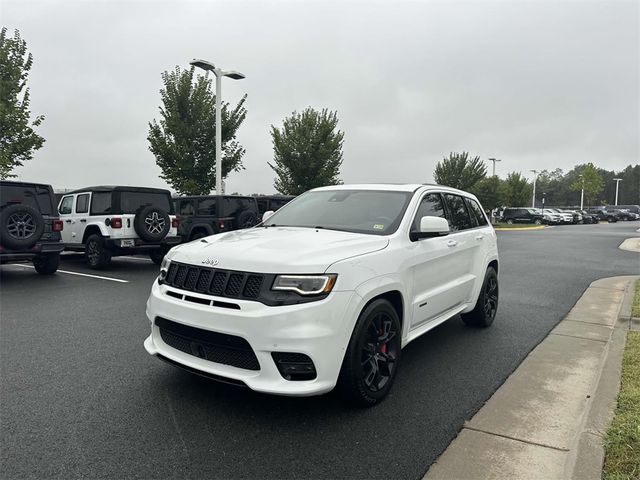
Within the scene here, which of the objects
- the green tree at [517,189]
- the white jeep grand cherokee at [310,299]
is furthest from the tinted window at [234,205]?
the green tree at [517,189]

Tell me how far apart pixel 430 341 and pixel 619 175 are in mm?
145871

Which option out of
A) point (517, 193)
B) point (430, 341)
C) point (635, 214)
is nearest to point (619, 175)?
point (635, 214)

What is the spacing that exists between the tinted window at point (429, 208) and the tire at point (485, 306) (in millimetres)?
1352

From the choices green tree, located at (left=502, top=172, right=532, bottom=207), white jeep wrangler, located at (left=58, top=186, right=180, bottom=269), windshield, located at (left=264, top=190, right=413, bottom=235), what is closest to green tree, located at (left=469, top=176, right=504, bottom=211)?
green tree, located at (left=502, top=172, right=532, bottom=207)

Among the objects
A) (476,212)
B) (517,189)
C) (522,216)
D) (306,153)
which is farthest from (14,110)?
(517,189)

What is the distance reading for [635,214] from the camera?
2448 inches

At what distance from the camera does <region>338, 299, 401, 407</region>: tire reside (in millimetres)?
3199

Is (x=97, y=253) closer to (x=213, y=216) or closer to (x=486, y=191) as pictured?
(x=213, y=216)

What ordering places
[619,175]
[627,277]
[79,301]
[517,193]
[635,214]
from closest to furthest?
[79,301], [627,277], [517,193], [635,214], [619,175]

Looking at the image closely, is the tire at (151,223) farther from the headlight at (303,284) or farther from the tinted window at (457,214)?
the headlight at (303,284)

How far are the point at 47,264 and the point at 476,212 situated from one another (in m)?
8.82

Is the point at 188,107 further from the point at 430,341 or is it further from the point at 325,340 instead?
the point at 325,340

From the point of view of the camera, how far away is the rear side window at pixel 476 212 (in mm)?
5765

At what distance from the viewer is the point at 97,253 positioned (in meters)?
10.6
